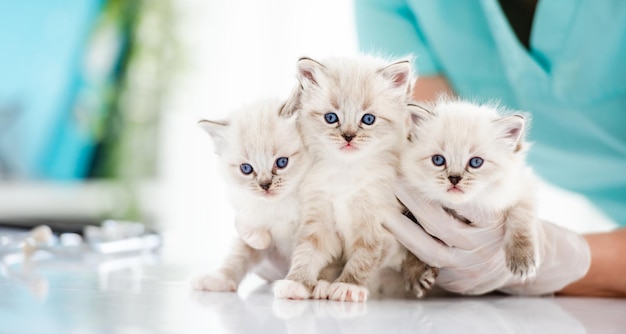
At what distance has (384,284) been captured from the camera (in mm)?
1649

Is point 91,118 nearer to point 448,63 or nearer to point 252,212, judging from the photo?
point 448,63

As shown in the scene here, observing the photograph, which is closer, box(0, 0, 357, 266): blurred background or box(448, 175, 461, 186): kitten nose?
box(448, 175, 461, 186): kitten nose

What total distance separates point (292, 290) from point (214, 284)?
0.25 meters

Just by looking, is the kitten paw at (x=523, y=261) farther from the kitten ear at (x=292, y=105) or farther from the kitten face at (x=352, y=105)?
the kitten ear at (x=292, y=105)

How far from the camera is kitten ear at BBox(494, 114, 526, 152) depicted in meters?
1.49

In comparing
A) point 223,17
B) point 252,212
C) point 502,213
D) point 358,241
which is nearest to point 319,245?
point 358,241

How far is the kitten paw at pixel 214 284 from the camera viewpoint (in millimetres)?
1612

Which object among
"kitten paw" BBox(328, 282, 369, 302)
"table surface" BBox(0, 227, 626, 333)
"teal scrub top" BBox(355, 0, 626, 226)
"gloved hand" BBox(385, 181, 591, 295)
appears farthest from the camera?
"teal scrub top" BBox(355, 0, 626, 226)

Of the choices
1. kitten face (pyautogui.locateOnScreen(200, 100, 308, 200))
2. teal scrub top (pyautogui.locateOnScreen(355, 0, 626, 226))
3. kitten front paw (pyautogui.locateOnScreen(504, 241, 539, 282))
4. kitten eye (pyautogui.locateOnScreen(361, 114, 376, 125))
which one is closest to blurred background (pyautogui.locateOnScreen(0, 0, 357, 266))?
teal scrub top (pyautogui.locateOnScreen(355, 0, 626, 226))

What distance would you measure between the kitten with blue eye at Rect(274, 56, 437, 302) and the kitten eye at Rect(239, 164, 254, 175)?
12cm

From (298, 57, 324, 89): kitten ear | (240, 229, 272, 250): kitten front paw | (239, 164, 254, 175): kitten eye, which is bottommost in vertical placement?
(240, 229, 272, 250): kitten front paw

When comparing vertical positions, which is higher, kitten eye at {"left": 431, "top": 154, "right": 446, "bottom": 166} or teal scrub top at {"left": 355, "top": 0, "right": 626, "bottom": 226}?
teal scrub top at {"left": 355, "top": 0, "right": 626, "bottom": 226}

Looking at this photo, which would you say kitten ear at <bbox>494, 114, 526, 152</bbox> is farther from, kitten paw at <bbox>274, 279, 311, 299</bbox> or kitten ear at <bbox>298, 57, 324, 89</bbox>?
kitten paw at <bbox>274, 279, 311, 299</bbox>

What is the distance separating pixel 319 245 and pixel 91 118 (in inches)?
141
